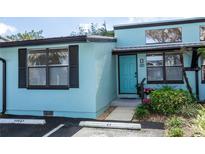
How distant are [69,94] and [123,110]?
2419 mm

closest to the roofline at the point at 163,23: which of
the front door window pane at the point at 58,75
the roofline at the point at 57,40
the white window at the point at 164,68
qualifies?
the white window at the point at 164,68

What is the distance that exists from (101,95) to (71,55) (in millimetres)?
2051

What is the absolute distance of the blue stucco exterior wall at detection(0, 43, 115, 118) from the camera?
945cm

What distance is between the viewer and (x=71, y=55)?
9.61 m

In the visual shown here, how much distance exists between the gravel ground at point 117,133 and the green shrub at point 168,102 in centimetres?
188

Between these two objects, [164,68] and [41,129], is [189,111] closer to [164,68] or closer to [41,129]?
[164,68]

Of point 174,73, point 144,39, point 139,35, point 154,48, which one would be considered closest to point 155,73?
point 174,73

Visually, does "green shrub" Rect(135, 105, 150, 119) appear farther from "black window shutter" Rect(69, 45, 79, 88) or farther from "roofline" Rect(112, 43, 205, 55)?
"roofline" Rect(112, 43, 205, 55)

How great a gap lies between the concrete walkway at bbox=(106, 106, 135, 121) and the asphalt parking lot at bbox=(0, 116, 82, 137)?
1.39m

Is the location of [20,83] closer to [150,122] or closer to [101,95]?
[101,95]

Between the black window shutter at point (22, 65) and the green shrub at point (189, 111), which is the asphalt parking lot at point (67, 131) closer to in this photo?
the green shrub at point (189, 111)

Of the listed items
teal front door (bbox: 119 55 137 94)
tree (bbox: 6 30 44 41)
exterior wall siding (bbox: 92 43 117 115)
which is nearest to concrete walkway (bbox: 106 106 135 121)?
exterior wall siding (bbox: 92 43 117 115)
